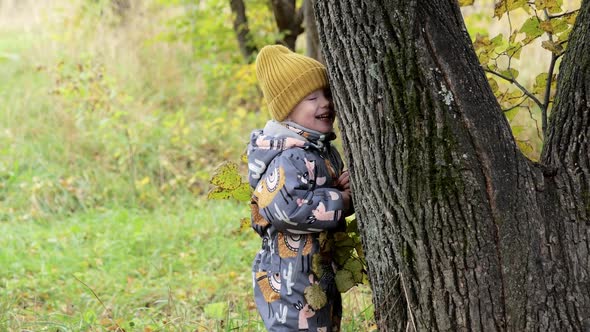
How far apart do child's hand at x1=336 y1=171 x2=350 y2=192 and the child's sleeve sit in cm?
9

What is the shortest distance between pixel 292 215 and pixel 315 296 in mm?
311

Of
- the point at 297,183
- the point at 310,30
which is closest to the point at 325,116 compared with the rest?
the point at 297,183

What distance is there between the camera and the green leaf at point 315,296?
223cm

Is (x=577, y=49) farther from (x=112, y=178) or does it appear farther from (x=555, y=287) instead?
(x=112, y=178)

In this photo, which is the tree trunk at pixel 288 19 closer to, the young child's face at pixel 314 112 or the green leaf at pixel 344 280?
the young child's face at pixel 314 112

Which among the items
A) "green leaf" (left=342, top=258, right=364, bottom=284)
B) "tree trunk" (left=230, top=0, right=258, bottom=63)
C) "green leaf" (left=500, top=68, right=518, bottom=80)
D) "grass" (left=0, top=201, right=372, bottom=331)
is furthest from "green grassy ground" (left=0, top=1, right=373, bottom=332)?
"green leaf" (left=500, top=68, right=518, bottom=80)

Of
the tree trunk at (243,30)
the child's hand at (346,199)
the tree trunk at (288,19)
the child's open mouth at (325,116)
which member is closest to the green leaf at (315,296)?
the child's hand at (346,199)

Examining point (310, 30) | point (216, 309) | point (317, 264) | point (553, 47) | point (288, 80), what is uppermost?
point (310, 30)

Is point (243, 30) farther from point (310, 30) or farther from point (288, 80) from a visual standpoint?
point (288, 80)

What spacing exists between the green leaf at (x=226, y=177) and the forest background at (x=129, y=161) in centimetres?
65

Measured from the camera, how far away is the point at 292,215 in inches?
83.7

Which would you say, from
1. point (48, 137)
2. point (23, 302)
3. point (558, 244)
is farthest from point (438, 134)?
point (48, 137)

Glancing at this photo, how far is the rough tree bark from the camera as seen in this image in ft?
6.16

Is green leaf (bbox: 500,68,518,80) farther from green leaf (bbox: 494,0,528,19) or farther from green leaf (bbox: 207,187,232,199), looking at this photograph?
green leaf (bbox: 207,187,232,199)
